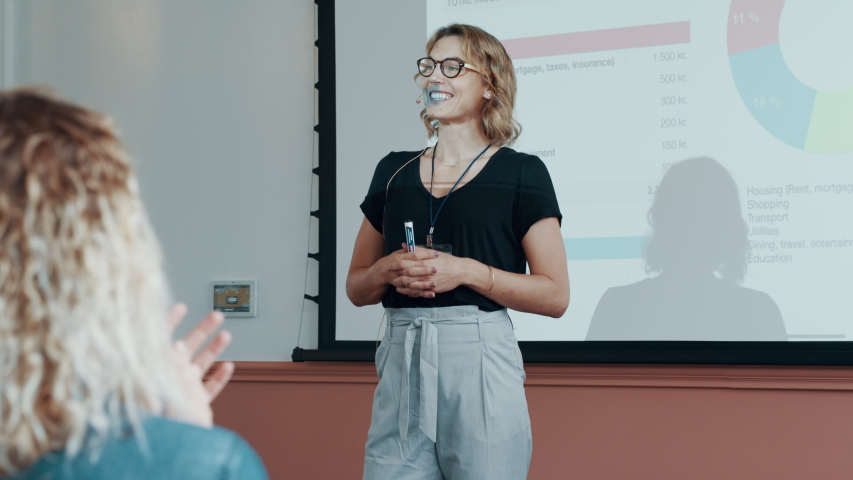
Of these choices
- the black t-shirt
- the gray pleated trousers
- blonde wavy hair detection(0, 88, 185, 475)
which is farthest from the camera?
the black t-shirt

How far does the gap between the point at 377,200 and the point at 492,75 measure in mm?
380

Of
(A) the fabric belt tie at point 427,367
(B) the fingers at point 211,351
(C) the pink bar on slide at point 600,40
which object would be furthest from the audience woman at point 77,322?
(C) the pink bar on slide at point 600,40

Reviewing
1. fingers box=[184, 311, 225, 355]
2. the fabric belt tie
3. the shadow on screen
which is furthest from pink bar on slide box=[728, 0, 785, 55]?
fingers box=[184, 311, 225, 355]

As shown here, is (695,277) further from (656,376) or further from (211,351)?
(211,351)

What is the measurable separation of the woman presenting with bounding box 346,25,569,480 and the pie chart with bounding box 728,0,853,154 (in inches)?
45.7

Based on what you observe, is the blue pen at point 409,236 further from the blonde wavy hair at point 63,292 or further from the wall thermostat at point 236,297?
the wall thermostat at point 236,297

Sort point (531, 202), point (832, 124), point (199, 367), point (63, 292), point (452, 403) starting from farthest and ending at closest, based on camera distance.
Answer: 1. point (832, 124)
2. point (531, 202)
3. point (452, 403)
4. point (199, 367)
5. point (63, 292)

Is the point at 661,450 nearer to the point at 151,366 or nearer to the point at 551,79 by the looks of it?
the point at 551,79

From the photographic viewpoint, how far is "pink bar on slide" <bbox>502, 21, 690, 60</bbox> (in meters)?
2.41

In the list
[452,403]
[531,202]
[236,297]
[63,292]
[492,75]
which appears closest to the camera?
[63,292]

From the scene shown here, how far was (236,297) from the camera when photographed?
283 centimetres

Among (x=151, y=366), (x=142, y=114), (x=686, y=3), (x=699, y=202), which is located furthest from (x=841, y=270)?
(x=142, y=114)

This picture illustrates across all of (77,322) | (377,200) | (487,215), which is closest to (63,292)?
(77,322)

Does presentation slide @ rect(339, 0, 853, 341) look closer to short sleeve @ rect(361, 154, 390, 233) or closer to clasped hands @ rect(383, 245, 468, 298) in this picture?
short sleeve @ rect(361, 154, 390, 233)
